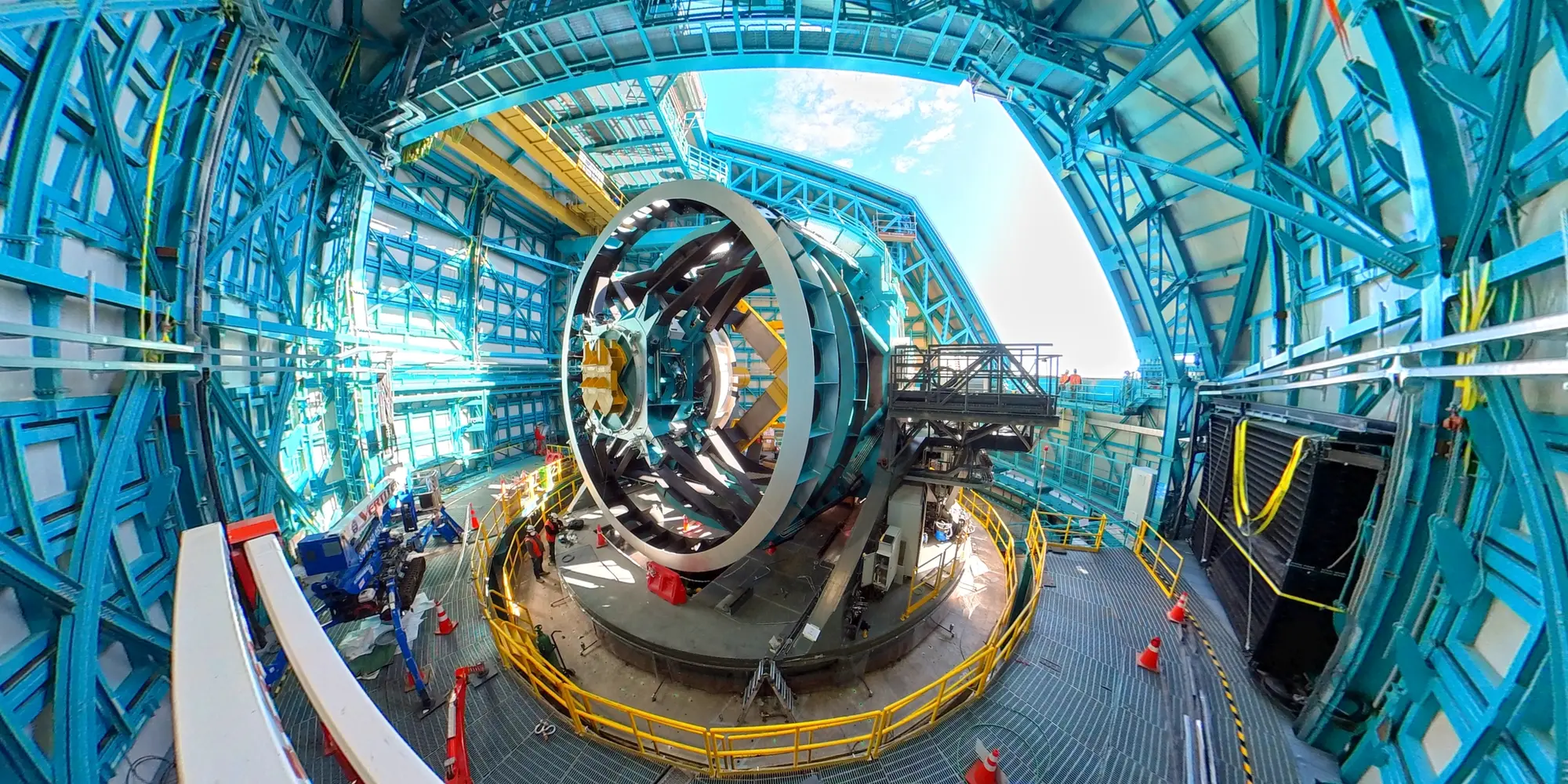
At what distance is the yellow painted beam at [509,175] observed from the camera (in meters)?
11.7

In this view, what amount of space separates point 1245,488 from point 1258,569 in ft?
4.91

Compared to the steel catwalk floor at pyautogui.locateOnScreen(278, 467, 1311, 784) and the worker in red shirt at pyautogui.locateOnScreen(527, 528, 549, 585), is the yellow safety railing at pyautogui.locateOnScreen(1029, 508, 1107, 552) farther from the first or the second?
the worker in red shirt at pyautogui.locateOnScreen(527, 528, 549, 585)

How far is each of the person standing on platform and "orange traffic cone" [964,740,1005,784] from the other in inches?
292

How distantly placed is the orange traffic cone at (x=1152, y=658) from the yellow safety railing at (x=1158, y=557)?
200 centimetres

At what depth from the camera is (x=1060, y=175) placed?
9.62m

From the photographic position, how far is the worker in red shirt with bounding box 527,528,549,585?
327 inches

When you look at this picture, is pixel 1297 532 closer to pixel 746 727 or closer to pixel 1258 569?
A: pixel 1258 569

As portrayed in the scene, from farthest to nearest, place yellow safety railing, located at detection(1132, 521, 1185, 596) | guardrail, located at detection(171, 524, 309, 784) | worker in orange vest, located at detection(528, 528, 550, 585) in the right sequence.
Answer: worker in orange vest, located at detection(528, 528, 550, 585)
yellow safety railing, located at detection(1132, 521, 1185, 596)
guardrail, located at detection(171, 524, 309, 784)

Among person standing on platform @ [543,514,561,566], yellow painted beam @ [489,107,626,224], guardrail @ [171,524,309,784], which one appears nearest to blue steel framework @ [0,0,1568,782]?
yellow painted beam @ [489,107,626,224]

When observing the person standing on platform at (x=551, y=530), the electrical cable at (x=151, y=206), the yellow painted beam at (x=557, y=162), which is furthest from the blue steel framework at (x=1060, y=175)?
the person standing on platform at (x=551, y=530)

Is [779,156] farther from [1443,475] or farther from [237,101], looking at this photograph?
[1443,475]

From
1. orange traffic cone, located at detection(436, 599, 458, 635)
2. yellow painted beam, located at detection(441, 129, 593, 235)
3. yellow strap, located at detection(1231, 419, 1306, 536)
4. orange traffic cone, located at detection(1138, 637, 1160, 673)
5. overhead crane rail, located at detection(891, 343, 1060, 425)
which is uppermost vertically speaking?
yellow painted beam, located at detection(441, 129, 593, 235)

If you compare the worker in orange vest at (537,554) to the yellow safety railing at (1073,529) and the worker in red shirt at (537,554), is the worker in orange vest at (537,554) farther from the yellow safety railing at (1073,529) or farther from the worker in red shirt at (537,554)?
the yellow safety railing at (1073,529)

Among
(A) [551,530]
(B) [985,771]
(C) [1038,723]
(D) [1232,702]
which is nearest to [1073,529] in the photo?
(D) [1232,702]
